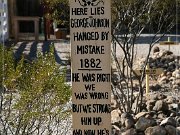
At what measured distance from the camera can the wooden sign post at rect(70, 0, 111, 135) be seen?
3.94 m

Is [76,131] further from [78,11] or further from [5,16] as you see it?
[5,16]

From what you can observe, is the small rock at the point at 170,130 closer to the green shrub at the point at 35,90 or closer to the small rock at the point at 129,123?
the small rock at the point at 129,123

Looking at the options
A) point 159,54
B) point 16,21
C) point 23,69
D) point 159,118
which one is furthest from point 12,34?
point 23,69

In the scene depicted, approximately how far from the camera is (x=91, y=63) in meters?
3.96

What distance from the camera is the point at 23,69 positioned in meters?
4.87

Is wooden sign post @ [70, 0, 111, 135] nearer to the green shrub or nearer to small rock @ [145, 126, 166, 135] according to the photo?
the green shrub

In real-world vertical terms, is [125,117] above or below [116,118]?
above

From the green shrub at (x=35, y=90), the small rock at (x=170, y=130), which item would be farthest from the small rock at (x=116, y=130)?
the green shrub at (x=35, y=90)

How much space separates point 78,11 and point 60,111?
1.16m

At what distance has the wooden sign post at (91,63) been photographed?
12.9 ft

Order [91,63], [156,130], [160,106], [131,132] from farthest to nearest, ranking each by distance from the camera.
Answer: [160,106] < [131,132] < [156,130] < [91,63]

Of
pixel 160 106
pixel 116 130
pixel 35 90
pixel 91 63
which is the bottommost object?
pixel 116 130

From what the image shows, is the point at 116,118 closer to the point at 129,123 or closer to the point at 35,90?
the point at 129,123

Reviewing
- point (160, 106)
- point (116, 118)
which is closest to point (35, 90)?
point (116, 118)
